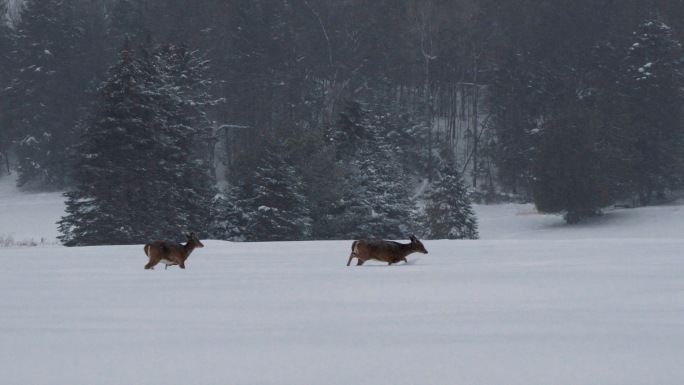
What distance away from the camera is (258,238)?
144ft

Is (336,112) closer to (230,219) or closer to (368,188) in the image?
(368,188)

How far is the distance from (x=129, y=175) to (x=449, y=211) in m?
20.3

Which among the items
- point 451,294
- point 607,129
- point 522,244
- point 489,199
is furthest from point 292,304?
point 489,199

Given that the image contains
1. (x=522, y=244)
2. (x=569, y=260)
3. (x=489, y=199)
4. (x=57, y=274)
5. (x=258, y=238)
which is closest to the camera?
(x=57, y=274)

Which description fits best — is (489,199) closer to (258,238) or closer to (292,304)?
(258,238)

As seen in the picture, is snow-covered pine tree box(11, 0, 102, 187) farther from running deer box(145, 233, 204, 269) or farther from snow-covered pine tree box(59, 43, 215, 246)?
running deer box(145, 233, 204, 269)

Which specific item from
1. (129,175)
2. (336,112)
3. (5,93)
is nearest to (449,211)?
(129,175)

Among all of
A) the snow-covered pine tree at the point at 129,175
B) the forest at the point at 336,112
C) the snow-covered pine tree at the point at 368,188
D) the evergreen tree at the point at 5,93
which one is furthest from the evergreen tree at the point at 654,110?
the evergreen tree at the point at 5,93

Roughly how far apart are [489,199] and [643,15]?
19.4 metres

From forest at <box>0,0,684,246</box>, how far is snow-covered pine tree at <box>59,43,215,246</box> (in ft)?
0.33

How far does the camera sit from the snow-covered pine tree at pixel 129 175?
39312 millimetres

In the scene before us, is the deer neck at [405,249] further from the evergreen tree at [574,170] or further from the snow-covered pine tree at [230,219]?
the evergreen tree at [574,170]

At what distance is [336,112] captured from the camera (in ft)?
260

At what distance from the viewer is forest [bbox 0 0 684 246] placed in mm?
42719
